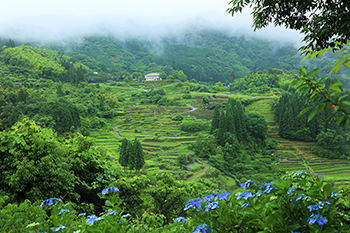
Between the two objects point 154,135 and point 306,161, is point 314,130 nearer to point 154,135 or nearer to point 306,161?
point 306,161

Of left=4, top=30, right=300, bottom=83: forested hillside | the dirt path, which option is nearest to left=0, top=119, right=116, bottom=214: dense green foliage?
the dirt path

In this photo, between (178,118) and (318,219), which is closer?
(318,219)

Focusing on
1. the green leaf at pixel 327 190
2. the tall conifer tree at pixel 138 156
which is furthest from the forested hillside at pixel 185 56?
the green leaf at pixel 327 190

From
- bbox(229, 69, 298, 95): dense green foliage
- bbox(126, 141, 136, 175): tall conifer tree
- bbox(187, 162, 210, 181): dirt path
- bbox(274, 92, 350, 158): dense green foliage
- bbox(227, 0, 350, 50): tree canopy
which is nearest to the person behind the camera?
bbox(227, 0, 350, 50): tree canopy

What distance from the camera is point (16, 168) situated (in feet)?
7.86

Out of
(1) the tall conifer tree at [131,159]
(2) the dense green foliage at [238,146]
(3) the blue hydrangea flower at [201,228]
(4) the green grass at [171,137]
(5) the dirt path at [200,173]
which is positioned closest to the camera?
(3) the blue hydrangea flower at [201,228]

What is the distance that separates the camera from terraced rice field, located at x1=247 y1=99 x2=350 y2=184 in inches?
721

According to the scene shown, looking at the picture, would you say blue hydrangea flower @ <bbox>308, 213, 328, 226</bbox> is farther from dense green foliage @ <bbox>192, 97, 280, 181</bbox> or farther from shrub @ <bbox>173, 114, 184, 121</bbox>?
shrub @ <bbox>173, 114, 184, 121</bbox>

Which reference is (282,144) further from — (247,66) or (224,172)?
(247,66)

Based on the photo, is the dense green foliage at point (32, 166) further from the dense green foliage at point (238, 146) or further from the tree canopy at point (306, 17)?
the dense green foliage at point (238, 146)

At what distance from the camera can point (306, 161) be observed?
2094 cm

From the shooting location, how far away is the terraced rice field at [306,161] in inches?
721

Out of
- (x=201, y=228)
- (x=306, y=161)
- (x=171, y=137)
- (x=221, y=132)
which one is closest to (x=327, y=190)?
(x=201, y=228)

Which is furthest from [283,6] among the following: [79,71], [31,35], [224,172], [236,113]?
[31,35]
